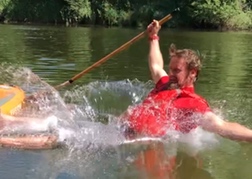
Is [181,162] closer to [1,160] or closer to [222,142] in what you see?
[222,142]

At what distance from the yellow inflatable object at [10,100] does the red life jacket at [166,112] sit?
191 cm

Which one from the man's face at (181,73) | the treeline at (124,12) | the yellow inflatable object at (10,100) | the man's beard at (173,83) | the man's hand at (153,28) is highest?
the man's hand at (153,28)

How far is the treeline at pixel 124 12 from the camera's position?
44.1 m

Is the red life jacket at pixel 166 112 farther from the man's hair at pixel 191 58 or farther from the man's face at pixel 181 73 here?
the man's hair at pixel 191 58

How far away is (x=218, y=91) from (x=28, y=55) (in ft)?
26.2

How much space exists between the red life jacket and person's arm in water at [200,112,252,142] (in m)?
0.14

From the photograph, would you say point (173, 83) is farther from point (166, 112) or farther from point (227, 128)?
point (227, 128)

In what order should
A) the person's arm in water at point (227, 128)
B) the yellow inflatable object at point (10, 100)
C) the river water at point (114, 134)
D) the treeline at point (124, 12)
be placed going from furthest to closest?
the treeline at point (124, 12) < the yellow inflatable object at point (10, 100) < the river water at point (114, 134) < the person's arm in water at point (227, 128)

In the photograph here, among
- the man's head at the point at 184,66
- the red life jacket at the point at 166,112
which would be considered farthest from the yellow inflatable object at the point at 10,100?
the man's head at the point at 184,66

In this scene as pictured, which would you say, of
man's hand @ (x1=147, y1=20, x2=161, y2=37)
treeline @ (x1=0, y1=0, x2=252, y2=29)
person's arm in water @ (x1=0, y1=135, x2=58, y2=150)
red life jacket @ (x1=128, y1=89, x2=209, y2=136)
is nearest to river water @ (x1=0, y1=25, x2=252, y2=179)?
person's arm in water @ (x1=0, y1=135, x2=58, y2=150)

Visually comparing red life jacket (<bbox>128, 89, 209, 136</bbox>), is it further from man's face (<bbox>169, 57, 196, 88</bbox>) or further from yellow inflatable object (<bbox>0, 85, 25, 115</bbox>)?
yellow inflatable object (<bbox>0, 85, 25, 115</bbox>)

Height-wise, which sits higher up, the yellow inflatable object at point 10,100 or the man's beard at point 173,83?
the man's beard at point 173,83

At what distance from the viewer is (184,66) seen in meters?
5.88

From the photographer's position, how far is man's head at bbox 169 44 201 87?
5859 millimetres
